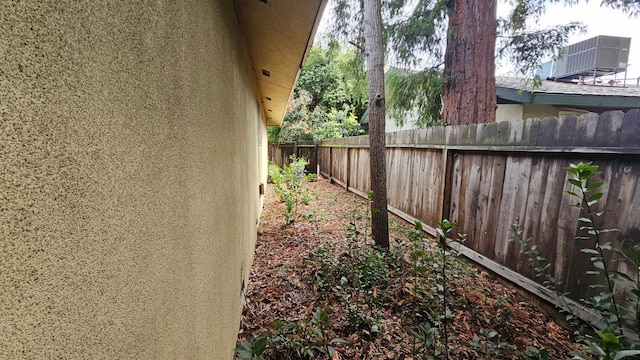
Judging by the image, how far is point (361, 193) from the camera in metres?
8.10

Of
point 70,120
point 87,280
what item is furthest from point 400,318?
Result: point 70,120

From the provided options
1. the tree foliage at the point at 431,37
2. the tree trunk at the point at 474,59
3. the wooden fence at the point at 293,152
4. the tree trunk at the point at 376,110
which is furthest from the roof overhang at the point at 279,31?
the wooden fence at the point at 293,152

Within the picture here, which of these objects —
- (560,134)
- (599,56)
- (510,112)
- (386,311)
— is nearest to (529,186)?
(560,134)

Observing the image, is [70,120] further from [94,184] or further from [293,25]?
[293,25]

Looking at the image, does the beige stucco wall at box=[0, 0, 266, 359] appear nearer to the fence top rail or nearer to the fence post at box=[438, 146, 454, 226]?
the fence top rail

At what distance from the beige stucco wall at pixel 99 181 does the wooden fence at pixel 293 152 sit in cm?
1363

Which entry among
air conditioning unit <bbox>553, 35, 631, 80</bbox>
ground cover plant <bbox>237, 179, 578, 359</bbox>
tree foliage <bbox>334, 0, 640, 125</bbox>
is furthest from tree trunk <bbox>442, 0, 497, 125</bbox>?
air conditioning unit <bbox>553, 35, 631, 80</bbox>

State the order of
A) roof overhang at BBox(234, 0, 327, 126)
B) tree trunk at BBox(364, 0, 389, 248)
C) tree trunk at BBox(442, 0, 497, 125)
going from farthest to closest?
tree trunk at BBox(442, 0, 497, 125) < tree trunk at BBox(364, 0, 389, 248) < roof overhang at BBox(234, 0, 327, 126)

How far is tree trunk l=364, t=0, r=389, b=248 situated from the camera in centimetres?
367

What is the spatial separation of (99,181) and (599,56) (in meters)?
12.4

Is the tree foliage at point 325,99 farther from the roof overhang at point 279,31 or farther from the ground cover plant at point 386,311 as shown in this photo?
the ground cover plant at point 386,311

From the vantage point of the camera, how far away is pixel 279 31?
2447 mm

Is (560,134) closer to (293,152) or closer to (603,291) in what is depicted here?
(603,291)

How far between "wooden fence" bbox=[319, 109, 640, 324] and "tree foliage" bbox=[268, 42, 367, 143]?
2.92m
